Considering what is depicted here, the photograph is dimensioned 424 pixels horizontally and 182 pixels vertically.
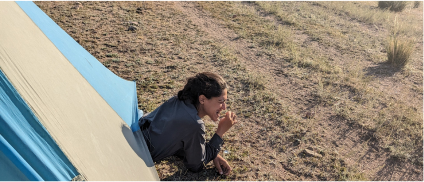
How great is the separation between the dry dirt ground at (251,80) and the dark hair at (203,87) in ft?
2.68

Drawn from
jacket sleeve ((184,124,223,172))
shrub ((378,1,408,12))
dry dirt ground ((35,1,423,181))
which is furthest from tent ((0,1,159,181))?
shrub ((378,1,408,12))

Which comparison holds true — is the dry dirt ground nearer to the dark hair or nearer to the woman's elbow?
the woman's elbow

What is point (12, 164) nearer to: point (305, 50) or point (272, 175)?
point (272, 175)

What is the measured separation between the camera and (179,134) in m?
2.81

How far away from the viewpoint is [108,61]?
17.9 feet

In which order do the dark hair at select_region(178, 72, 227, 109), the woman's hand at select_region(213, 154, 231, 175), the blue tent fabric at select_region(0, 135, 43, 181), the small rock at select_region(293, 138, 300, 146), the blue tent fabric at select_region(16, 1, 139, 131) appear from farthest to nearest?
1. the small rock at select_region(293, 138, 300, 146)
2. the woman's hand at select_region(213, 154, 231, 175)
3. the blue tent fabric at select_region(16, 1, 139, 131)
4. the dark hair at select_region(178, 72, 227, 109)
5. the blue tent fabric at select_region(0, 135, 43, 181)

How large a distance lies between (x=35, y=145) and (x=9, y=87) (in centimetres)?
34

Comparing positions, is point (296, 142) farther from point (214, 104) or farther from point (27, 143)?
point (27, 143)

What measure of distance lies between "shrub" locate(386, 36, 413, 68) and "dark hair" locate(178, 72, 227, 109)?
178 inches

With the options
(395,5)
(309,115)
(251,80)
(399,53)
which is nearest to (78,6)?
(251,80)

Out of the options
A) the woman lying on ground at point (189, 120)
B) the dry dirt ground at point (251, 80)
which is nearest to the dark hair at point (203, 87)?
the woman lying on ground at point (189, 120)

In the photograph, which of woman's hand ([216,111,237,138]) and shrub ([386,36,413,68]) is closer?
woman's hand ([216,111,237,138])

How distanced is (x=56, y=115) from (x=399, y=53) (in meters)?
5.89

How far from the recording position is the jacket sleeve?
2841mm
